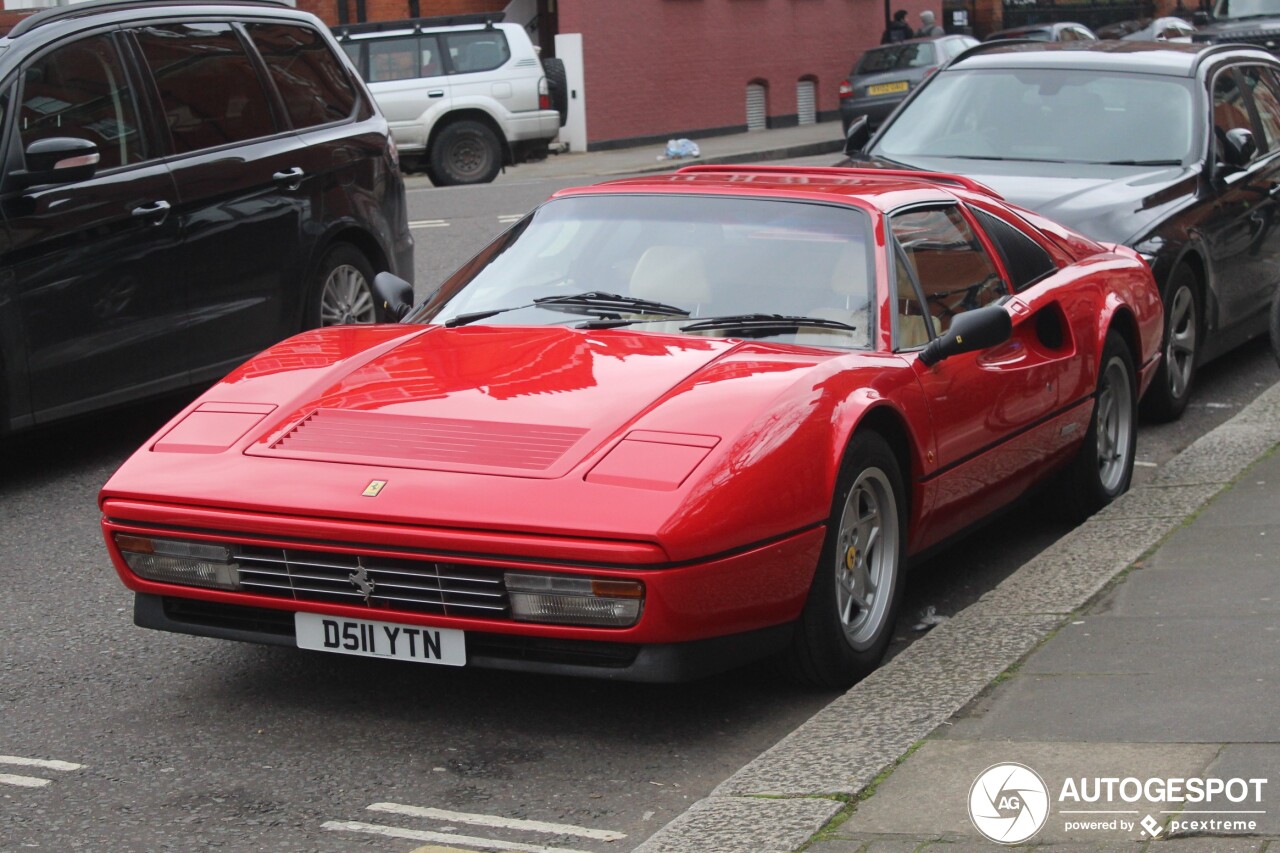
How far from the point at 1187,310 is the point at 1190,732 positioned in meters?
5.27

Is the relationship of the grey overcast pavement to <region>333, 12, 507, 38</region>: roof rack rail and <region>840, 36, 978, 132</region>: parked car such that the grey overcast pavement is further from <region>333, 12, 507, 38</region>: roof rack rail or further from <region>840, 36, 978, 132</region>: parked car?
<region>840, 36, 978, 132</region>: parked car

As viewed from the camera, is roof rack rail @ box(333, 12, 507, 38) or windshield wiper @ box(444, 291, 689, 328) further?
roof rack rail @ box(333, 12, 507, 38)

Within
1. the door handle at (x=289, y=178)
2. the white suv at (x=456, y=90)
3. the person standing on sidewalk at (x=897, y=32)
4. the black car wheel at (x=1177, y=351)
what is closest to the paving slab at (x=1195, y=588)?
the black car wheel at (x=1177, y=351)

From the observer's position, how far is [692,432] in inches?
182

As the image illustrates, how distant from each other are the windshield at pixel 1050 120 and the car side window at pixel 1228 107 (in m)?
0.17

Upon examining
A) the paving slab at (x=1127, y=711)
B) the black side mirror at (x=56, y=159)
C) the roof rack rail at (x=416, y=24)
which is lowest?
the paving slab at (x=1127, y=711)

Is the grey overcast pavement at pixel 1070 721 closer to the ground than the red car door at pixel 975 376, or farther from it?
closer to the ground

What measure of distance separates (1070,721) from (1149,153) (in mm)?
6082

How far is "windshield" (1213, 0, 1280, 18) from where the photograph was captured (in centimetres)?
2759

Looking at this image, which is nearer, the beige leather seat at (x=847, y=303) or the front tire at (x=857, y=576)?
the front tire at (x=857, y=576)

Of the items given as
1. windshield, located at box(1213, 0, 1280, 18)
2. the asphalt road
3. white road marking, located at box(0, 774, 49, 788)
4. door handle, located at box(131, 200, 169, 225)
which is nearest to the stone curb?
the asphalt road

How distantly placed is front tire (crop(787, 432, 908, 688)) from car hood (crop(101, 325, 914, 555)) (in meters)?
0.17

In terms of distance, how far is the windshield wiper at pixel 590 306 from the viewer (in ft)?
18.4

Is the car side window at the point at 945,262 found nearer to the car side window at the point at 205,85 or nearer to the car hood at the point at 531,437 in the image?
the car hood at the point at 531,437
